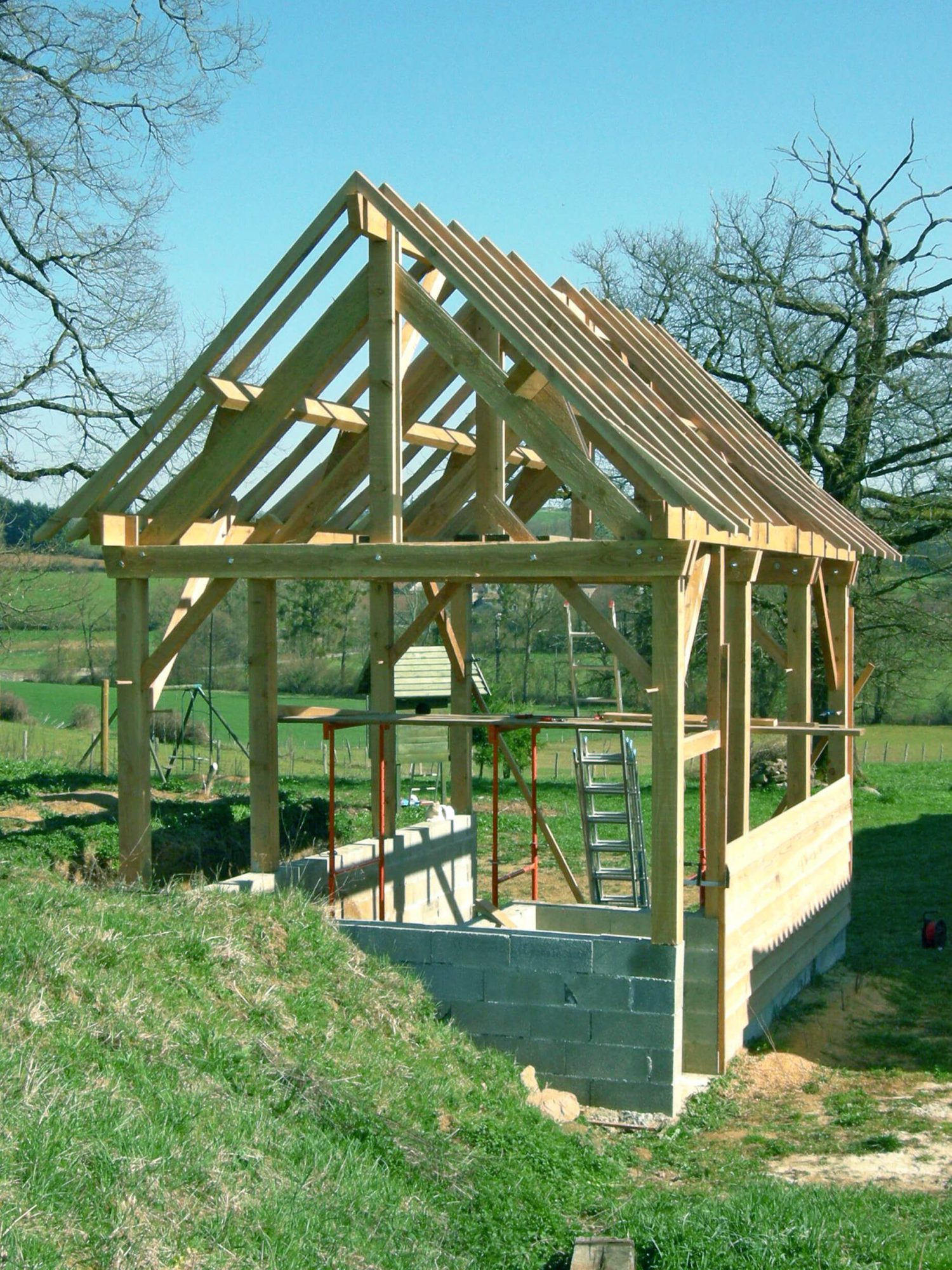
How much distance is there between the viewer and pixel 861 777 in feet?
79.4

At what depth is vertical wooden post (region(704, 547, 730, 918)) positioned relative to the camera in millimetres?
9305

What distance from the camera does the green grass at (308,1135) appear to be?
4.91 metres

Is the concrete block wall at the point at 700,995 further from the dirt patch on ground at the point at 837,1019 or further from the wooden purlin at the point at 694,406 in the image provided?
the wooden purlin at the point at 694,406

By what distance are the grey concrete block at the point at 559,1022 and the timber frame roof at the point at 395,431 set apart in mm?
2859

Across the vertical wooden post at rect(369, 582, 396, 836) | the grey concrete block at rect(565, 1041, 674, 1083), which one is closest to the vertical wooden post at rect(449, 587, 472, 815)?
the vertical wooden post at rect(369, 582, 396, 836)

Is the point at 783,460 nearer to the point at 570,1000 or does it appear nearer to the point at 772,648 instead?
the point at 772,648

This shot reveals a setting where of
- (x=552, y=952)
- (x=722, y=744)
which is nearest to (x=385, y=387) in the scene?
(x=722, y=744)

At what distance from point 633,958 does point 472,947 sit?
115 cm

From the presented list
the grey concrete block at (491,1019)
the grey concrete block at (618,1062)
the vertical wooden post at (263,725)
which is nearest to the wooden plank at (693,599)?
the grey concrete block at (618,1062)

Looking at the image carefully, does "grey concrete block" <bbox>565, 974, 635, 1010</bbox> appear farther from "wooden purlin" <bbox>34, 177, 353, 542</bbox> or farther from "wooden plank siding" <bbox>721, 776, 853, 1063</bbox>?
"wooden purlin" <bbox>34, 177, 353, 542</bbox>

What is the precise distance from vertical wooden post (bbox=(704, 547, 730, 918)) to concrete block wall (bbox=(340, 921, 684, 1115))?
0.77 meters

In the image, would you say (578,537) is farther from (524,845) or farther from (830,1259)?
(830,1259)

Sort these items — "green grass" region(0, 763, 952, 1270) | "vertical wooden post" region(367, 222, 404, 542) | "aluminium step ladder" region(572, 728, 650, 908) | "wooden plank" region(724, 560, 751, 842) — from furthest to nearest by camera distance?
"aluminium step ladder" region(572, 728, 650, 908) < "wooden plank" region(724, 560, 751, 842) < "vertical wooden post" region(367, 222, 404, 542) < "green grass" region(0, 763, 952, 1270)

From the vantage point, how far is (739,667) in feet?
33.6
